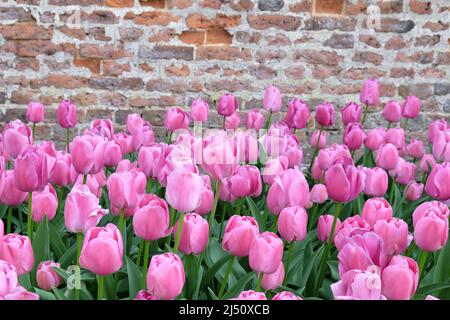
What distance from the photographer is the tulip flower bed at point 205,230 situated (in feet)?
3.15

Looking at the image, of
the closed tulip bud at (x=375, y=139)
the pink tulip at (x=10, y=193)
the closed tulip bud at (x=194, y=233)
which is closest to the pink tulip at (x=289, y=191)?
the closed tulip bud at (x=194, y=233)

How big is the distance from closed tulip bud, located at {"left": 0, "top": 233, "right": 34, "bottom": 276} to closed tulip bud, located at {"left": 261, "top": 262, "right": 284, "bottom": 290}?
0.36 m

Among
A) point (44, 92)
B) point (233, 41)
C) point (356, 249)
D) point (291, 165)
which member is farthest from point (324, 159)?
point (44, 92)

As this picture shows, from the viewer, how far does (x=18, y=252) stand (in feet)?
3.40

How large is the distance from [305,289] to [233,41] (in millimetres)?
2351

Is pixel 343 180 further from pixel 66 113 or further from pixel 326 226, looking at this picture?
pixel 66 113

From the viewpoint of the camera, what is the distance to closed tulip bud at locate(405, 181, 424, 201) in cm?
181

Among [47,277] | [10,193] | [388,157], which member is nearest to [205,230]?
[47,277]

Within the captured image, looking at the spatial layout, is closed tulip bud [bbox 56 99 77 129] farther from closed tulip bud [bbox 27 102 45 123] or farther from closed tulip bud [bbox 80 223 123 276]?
closed tulip bud [bbox 80 223 123 276]

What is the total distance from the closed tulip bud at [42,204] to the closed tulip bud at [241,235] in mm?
372

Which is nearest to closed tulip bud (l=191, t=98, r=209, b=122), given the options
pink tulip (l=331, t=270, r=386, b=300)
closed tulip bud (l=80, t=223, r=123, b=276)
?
closed tulip bud (l=80, t=223, r=123, b=276)

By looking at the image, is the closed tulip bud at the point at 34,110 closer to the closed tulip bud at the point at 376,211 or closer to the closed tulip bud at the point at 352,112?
the closed tulip bud at the point at 352,112

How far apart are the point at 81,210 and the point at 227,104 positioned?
1.14m

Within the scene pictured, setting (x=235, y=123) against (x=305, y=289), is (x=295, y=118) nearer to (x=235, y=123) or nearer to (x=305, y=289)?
(x=235, y=123)
